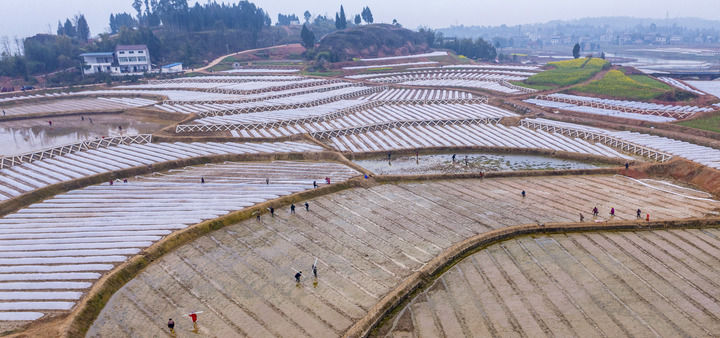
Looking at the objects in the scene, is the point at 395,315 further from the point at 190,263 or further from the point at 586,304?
the point at 190,263

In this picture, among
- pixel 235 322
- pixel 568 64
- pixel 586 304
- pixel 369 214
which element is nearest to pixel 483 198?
pixel 369 214

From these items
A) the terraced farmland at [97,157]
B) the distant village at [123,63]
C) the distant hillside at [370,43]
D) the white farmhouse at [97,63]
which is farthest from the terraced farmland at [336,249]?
the white farmhouse at [97,63]

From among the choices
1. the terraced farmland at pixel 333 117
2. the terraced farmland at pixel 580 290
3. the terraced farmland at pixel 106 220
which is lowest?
the terraced farmland at pixel 580 290

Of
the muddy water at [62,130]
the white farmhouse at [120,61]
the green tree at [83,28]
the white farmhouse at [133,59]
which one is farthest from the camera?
the green tree at [83,28]

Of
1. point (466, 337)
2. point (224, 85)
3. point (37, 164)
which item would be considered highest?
point (224, 85)

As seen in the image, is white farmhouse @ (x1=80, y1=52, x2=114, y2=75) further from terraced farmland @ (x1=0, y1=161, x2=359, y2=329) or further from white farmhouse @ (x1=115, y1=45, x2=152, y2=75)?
terraced farmland @ (x1=0, y1=161, x2=359, y2=329)

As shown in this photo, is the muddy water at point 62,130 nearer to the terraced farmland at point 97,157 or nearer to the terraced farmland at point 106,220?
the terraced farmland at point 97,157

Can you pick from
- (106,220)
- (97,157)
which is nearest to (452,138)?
(106,220)
